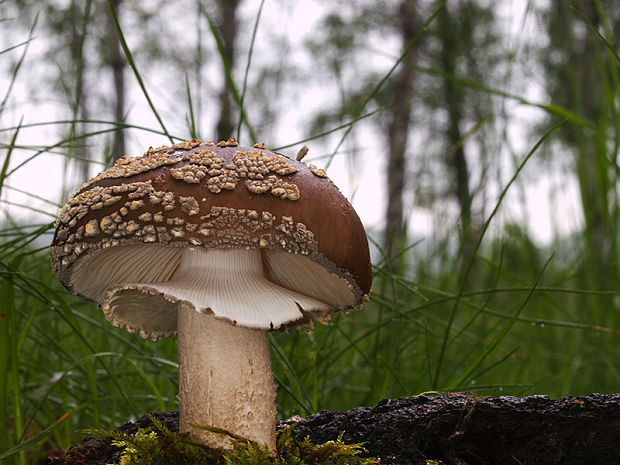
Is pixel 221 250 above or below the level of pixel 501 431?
above

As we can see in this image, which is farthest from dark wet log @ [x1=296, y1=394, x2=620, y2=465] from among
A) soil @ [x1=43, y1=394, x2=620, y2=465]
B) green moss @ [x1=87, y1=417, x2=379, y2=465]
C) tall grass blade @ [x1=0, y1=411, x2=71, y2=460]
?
tall grass blade @ [x1=0, y1=411, x2=71, y2=460]

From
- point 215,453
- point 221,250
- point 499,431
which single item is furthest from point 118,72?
point 499,431

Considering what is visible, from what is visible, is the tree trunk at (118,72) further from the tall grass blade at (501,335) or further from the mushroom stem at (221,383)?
the tall grass blade at (501,335)

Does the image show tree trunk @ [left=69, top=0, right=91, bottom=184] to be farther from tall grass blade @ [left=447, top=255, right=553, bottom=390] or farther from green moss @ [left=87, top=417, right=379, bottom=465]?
tall grass blade @ [left=447, top=255, right=553, bottom=390]

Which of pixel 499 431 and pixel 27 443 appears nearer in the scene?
pixel 27 443

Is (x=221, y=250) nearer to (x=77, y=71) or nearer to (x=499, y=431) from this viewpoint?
(x=499, y=431)

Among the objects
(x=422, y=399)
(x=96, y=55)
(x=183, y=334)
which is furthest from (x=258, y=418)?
(x=96, y=55)

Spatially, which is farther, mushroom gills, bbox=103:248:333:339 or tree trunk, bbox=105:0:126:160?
tree trunk, bbox=105:0:126:160
